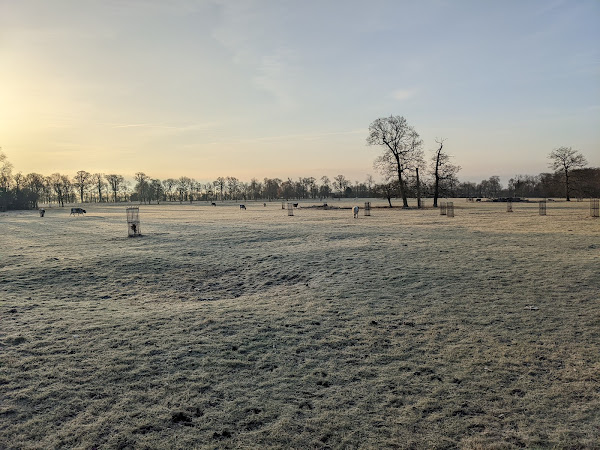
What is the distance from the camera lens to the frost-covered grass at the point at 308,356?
3.99 metres

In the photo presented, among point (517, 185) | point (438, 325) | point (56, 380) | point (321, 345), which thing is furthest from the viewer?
point (517, 185)

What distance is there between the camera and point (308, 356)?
583 cm

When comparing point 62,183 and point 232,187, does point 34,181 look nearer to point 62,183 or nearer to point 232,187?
point 62,183

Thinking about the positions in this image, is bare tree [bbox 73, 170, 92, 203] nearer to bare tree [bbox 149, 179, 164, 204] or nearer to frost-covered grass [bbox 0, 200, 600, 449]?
bare tree [bbox 149, 179, 164, 204]

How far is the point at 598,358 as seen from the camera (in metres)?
5.50

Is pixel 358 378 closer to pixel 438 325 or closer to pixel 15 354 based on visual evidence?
pixel 438 325

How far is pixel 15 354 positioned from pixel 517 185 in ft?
450

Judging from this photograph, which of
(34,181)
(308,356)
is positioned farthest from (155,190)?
(308,356)

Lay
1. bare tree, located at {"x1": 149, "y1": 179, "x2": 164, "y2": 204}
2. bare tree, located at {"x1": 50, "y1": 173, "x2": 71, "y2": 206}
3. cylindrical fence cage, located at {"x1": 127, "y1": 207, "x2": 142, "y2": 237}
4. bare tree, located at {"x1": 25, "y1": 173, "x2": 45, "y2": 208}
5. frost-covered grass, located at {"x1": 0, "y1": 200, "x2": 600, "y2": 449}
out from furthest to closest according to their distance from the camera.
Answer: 1. bare tree, located at {"x1": 149, "y1": 179, "x2": 164, "y2": 204}
2. bare tree, located at {"x1": 50, "y1": 173, "x2": 71, "y2": 206}
3. bare tree, located at {"x1": 25, "y1": 173, "x2": 45, "y2": 208}
4. cylindrical fence cage, located at {"x1": 127, "y1": 207, "x2": 142, "y2": 237}
5. frost-covered grass, located at {"x1": 0, "y1": 200, "x2": 600, "y2": 449}

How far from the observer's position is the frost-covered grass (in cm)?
399

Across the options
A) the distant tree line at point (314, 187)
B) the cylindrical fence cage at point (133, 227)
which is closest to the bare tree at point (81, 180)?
the distant tree line at point (314, 187)

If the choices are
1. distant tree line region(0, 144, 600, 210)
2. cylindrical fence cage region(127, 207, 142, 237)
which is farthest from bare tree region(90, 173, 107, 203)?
cylindrical fence cage region(127, 207, 142, 237)

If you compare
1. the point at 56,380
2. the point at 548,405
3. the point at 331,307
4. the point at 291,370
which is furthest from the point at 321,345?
the point at 56,380

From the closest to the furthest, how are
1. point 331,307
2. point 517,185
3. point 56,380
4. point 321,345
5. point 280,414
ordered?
point 280,414 → point 56,380 → point 321,345 → point 331,307 → point 517,185
